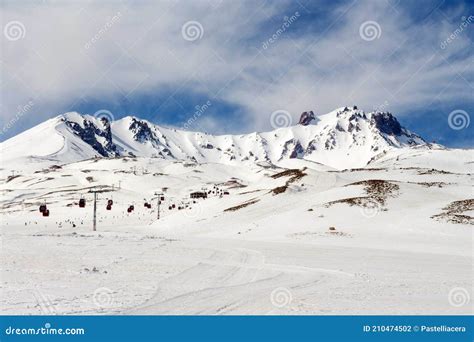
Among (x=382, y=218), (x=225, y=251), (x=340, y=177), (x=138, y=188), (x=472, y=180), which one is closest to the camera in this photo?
(x=225, y=251)

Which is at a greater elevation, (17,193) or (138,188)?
(138,188)

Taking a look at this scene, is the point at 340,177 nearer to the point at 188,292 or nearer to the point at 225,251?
the point at 225,251

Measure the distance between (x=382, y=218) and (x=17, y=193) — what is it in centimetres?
14549

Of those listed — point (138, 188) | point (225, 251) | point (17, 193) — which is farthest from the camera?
point (138, 188)

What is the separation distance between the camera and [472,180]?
284 ft

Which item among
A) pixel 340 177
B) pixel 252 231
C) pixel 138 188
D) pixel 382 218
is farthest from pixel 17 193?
pixel 382 218

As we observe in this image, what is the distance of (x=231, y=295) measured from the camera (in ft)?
55.6

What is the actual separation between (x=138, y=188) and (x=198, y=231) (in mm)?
139050

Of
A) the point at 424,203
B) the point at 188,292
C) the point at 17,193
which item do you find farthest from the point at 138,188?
the point at 188,292

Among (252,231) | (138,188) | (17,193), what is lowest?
(252,231)
